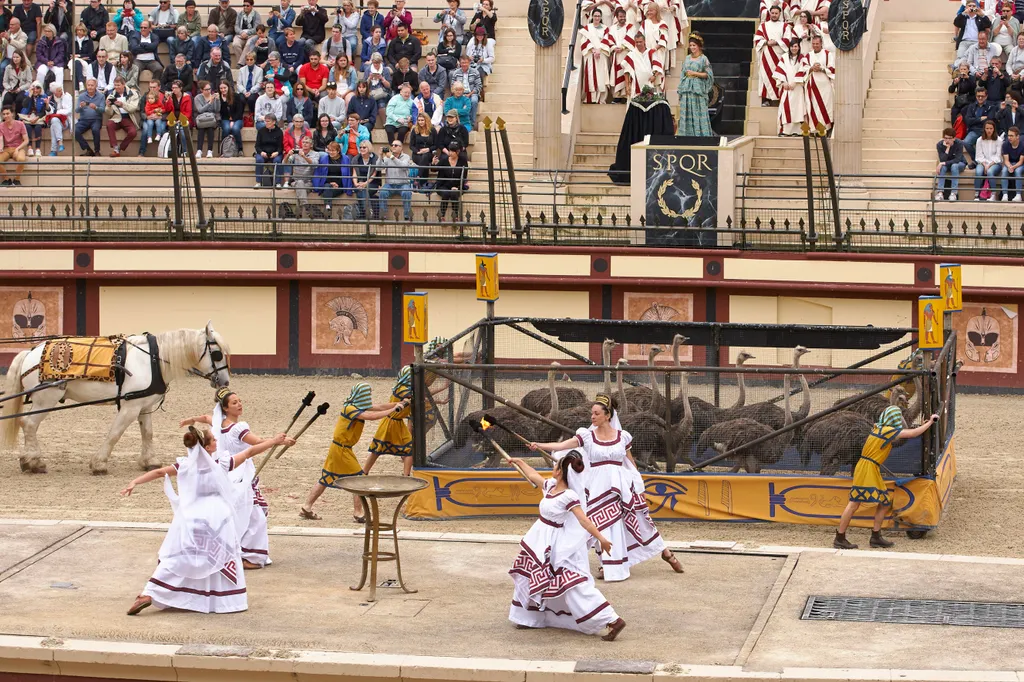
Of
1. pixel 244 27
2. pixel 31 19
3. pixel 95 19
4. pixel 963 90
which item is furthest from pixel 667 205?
pixel 31 19

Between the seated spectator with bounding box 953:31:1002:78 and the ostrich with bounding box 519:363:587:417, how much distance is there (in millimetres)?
12977

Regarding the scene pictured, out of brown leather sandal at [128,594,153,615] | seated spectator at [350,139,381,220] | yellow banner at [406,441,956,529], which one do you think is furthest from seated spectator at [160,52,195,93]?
brown leather sandal at [128,594,153,615]

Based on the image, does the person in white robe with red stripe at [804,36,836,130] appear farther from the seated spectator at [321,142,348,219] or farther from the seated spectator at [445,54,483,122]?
the seated spectator at [321,142,348,219]

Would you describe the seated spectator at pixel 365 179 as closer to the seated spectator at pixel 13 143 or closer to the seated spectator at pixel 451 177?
the seated spectator at pixel 451 177

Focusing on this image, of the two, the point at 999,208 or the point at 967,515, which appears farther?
the point at 999,208

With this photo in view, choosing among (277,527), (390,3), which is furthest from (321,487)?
(390,3)

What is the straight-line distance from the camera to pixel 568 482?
12.6m

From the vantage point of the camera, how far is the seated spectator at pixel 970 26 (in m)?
27.8

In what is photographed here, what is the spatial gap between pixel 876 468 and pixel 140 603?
655cm

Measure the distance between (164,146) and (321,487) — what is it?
12.7 m

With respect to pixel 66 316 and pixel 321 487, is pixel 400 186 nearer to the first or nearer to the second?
pixel 66 316

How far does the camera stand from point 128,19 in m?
29.8

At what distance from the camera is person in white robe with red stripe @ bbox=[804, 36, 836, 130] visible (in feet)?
86.1

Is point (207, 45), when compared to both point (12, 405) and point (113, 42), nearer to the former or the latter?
point (113, 42)
